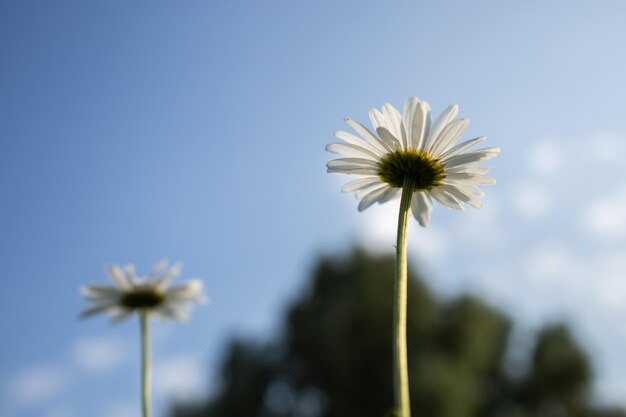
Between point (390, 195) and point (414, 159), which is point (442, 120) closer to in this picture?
point (414, 159)

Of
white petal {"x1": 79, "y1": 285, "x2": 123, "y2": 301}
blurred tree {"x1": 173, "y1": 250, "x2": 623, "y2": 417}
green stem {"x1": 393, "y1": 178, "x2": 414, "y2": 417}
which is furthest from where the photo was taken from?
blurred tree {"x1": 173, "y1": 250, "x2": 623, "y2": 417}

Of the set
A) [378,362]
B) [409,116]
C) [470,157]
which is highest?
[409,116]

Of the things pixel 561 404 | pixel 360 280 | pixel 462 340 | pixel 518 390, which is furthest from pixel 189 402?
pixel 561 404

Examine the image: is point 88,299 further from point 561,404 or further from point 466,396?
point 561,404

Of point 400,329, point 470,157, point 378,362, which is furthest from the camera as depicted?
point 378,362

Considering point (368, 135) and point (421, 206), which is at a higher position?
point (368, 135)

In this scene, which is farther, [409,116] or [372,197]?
[372,197]

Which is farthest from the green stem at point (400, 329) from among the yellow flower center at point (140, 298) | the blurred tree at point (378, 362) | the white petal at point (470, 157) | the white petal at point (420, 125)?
the blurred tree at point (378, 362)

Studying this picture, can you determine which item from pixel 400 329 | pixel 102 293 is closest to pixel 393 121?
pixel 400 329

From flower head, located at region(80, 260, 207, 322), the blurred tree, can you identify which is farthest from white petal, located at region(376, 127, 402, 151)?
the blurred tree

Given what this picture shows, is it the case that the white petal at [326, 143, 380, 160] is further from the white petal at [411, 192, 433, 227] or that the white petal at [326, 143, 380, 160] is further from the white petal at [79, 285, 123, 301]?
the white petal at [79, 285, 123, 301]
